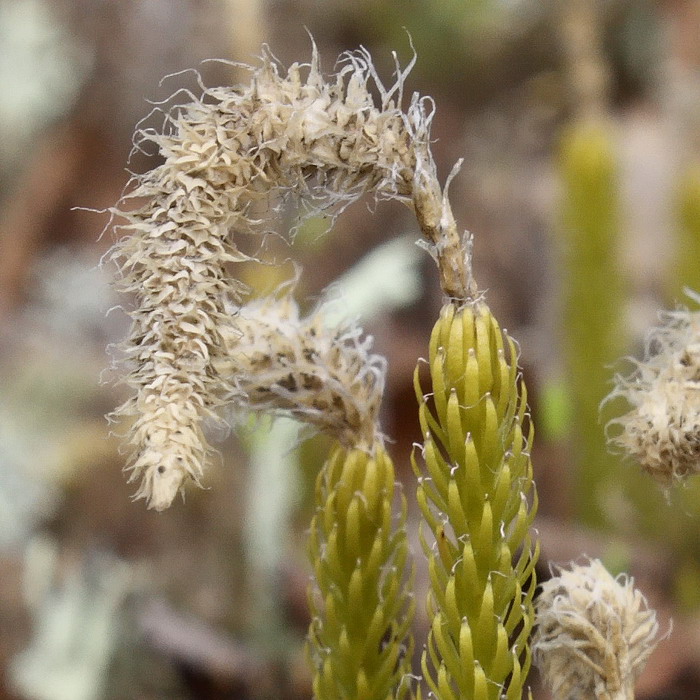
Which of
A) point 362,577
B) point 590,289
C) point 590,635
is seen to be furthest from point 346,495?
point 590,289

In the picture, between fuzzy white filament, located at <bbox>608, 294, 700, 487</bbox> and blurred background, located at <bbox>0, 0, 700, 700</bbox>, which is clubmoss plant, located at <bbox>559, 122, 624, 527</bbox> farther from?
fuzzy white filament, located at <bbox>608, 294, 700, 487</bbox>

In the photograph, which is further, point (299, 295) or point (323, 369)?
point (299, 295)

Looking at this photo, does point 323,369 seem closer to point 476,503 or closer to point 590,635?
point 476,503

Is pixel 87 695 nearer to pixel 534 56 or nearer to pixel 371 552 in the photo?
pixel 371 552

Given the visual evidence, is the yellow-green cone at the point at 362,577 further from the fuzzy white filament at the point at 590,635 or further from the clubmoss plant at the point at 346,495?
the fuzzy white filament at the point at 590,635

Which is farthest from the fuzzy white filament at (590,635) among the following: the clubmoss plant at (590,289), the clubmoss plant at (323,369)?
the clubmoss plant at (590,289)

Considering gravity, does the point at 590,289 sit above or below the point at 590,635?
above

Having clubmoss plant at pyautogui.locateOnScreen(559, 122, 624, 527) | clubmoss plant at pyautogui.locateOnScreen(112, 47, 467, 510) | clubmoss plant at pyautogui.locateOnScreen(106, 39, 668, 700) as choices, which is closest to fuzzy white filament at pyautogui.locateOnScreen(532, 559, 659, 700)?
clubmoss plant at pyautogui.locateOnScreen(106, 39, 668, 700)

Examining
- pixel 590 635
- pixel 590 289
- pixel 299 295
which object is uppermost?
pixel 299 295

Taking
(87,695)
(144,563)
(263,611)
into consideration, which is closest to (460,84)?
(144,563)
